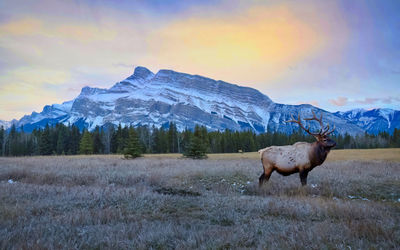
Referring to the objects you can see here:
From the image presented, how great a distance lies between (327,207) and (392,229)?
6.20 feet

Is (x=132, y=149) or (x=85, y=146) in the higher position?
(x=85, y=146)

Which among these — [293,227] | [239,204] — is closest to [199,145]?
[239,204]

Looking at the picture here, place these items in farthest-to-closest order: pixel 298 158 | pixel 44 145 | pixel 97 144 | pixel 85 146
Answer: pixel 97 144 → pixel 44 145 → pixel 85 146 → pixel 298 158

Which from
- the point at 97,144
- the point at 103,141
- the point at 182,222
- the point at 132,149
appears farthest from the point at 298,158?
the point at 103,141

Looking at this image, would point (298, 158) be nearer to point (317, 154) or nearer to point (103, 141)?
point (317, 154)

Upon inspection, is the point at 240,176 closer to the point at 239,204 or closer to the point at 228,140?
the point at 239,204

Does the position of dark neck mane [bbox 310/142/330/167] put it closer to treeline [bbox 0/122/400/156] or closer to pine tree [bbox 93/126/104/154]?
treeline [bbox 0/122/400/156]

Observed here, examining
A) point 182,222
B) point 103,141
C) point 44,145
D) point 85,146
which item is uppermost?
point 103,141

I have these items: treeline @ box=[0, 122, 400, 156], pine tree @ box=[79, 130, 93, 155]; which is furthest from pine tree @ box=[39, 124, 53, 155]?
pine tree @ box=[79, 130, 93, 155]

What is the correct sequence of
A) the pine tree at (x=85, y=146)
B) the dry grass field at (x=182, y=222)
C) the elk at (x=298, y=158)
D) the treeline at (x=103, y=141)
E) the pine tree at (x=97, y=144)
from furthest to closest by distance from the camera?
the pine tree at (x=97, y=144)
the treeline at (x=103, y=141)
the pine tree at (x=85, y=146)
the elk at (x=298, y=158)
the dry grass field at (x=182, y=222)

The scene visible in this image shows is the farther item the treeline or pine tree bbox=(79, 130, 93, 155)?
the treeline

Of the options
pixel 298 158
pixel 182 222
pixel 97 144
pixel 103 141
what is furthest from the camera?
pixel 103 141

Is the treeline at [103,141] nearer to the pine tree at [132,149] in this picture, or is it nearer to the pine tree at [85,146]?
the pine tree at [85,146]

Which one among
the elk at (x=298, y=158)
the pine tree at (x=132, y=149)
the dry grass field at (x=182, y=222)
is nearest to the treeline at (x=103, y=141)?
the pine tree at (x=132, y=149)
